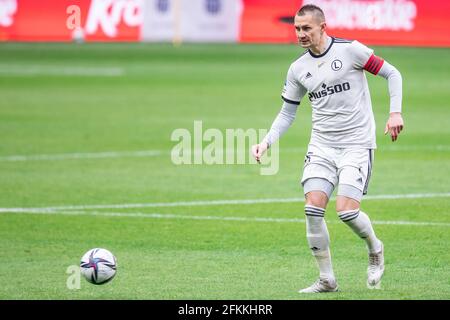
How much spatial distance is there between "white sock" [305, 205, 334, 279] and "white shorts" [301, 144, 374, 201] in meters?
0.25

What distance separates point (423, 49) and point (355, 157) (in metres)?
30.2

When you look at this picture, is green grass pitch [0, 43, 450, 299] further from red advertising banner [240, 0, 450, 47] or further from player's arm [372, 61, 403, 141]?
red advertising banner [240, 0, 450, 47]

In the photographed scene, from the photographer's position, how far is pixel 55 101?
87.4 feet

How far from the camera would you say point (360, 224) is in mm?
9633

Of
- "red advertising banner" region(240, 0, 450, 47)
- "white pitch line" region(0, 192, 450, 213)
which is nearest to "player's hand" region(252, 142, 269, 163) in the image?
"white pitch line" region(0, 192, 450, 213)

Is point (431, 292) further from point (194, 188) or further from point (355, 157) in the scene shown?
point (194, 188)

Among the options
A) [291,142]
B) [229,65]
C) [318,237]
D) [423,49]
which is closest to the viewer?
[318,237]

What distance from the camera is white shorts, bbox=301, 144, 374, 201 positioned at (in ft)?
31.7

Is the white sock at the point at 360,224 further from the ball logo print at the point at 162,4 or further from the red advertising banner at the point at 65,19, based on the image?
the ball logo print at the point at 162,4

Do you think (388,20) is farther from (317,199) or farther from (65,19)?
(317,199)

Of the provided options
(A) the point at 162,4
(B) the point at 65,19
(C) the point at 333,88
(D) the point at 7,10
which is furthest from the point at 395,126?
(D) the point at 7,10

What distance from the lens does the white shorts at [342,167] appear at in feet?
31.7

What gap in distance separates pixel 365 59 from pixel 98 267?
2.91 m
